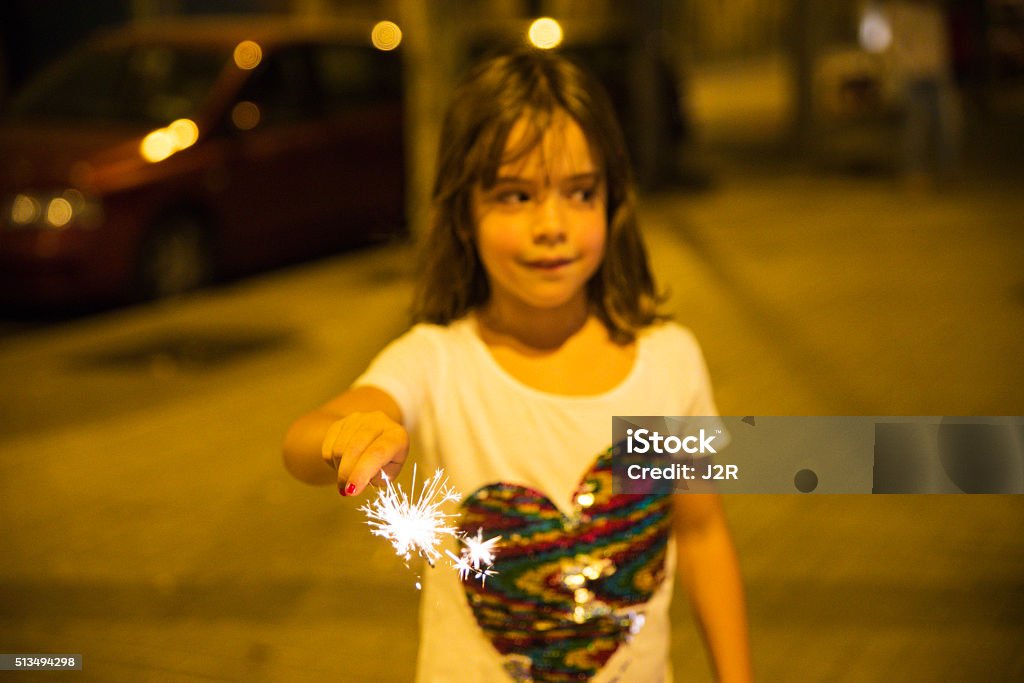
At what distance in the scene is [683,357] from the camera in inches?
77.2

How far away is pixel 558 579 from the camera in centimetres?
176

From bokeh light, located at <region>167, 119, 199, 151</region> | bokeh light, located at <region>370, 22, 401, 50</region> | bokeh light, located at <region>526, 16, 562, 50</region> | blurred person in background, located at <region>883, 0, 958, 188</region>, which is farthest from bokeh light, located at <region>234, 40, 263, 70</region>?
blurred person in background, located at <region>883, 0, 958, 188</region>

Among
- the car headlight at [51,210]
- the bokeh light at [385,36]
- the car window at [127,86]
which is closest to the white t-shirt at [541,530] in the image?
the car headlight at [51,210]

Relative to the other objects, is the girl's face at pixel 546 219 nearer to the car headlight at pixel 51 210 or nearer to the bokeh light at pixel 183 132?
the car headlight at pixel 51 210

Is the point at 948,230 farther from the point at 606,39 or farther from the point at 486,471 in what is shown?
the point at 486,471

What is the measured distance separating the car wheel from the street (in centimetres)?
16

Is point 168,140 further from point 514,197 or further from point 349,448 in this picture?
point 349,448

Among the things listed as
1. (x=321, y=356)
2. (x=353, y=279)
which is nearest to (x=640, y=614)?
(x=321, y=356)

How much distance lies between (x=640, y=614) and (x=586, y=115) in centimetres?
72

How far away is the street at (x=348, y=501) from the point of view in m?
3.75

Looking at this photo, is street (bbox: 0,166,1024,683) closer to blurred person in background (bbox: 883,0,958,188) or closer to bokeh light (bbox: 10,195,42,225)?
bokeh light (bbox: 10,195,42,225)

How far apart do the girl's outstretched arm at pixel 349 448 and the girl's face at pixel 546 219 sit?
1.00 feet

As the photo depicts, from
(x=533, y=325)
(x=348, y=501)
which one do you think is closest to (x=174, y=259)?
(x=348, y=501)

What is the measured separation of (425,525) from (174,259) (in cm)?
723
